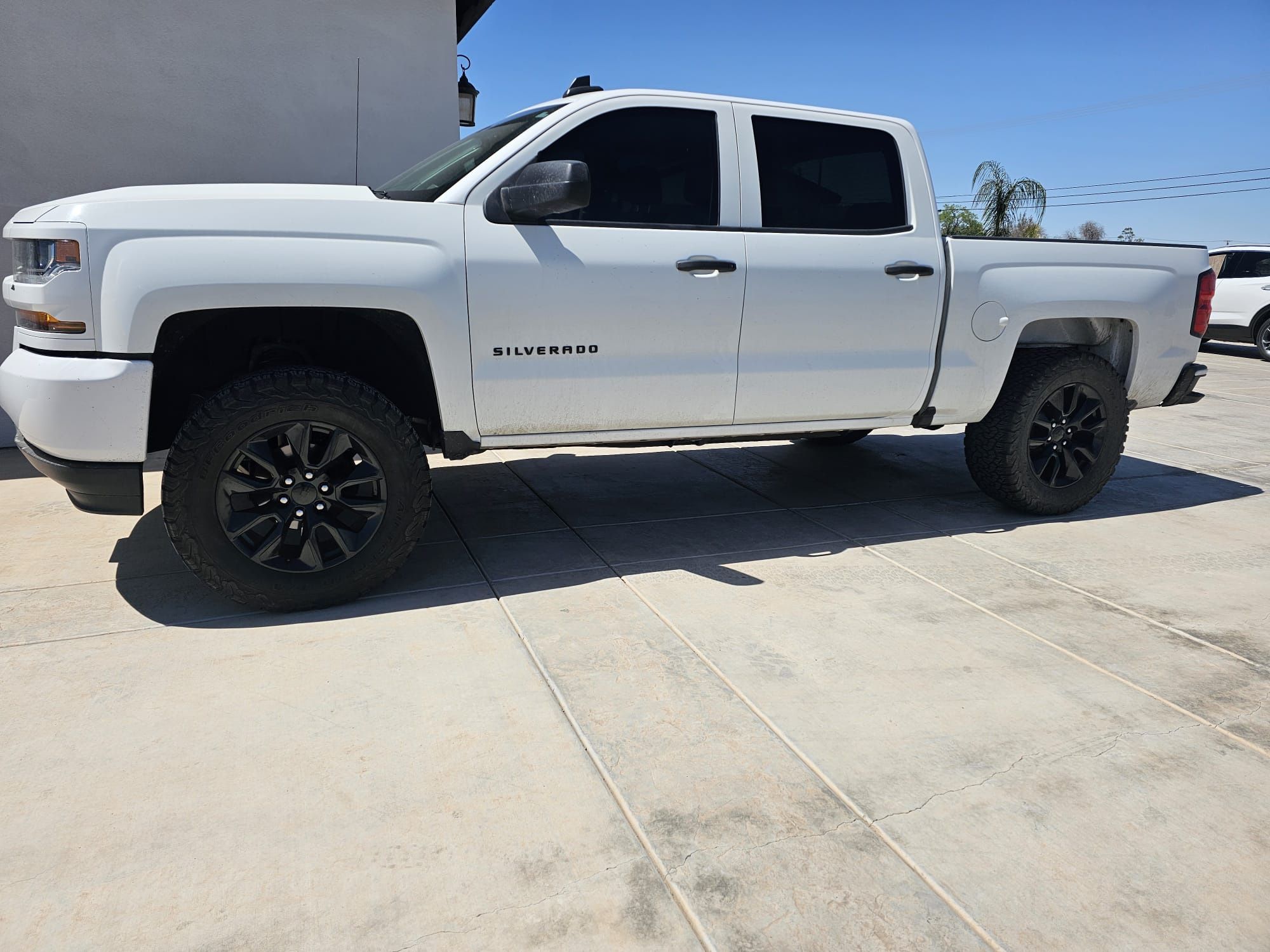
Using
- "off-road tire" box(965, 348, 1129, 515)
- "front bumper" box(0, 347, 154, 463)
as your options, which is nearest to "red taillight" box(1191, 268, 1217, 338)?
"off-road tire" box(965, 348, 1129, 515)

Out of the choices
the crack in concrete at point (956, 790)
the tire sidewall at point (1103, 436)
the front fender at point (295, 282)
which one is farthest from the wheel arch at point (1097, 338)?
the front fender at point (295, 282)

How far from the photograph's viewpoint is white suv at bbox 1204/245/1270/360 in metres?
14.5

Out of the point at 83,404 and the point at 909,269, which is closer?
the point at 83,404

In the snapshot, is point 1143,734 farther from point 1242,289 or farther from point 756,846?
point 1242,289

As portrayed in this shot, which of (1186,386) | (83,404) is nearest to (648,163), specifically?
(83,404)

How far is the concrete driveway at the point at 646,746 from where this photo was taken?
2088 mm

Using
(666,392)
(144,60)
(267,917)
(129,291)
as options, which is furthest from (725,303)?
(144,60)

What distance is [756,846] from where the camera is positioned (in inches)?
90.4

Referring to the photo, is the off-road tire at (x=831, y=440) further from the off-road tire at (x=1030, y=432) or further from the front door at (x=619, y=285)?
the front door at (x=619, y=285)

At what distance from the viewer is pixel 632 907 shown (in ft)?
6.86

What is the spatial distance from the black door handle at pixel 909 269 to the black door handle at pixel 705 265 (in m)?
0.85

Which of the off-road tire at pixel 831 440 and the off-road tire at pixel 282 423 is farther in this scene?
the off-road tire at pixel 831 440

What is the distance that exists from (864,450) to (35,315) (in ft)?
17.4

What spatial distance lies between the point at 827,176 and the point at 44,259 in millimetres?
3261
